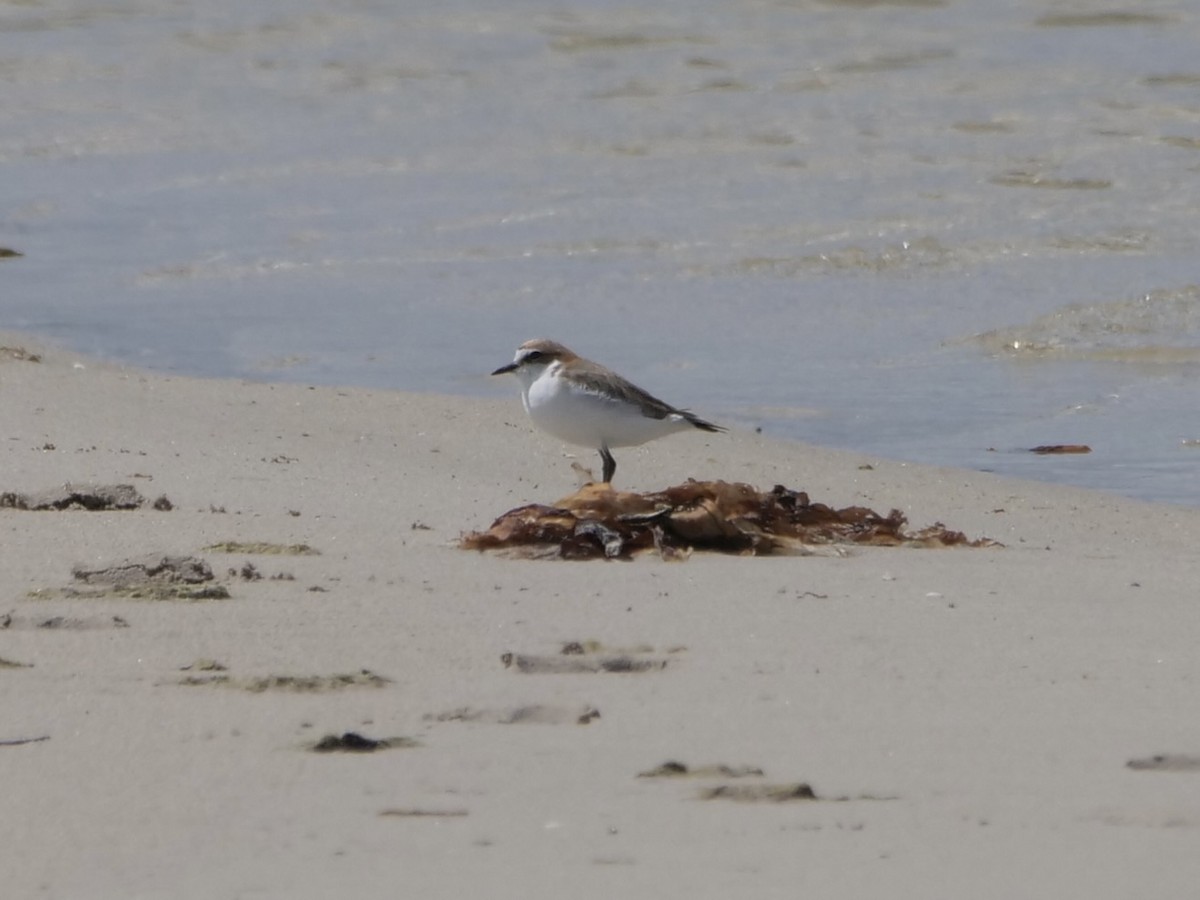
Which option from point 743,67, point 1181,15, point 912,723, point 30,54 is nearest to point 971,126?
point 743,67

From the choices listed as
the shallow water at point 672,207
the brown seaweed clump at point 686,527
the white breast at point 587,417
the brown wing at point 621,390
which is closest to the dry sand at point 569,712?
the brown seaweed clump at point 686,527

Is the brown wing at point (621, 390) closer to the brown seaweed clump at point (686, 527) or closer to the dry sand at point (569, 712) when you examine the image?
the dry sand at point (569, 712)

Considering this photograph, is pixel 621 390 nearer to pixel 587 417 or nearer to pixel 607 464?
pixel 587 417

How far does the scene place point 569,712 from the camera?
381 cm

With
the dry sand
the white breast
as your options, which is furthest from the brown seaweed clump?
the white breast

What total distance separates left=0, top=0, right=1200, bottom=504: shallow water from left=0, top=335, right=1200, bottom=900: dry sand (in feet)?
8.24

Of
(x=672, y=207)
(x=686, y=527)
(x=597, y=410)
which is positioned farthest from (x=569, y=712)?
(x=672, y=207)

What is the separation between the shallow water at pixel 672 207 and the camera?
30.1 ft

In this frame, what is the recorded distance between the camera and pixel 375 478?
672 cm

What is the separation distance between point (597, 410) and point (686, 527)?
1.02 m

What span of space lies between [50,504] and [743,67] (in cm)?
1324

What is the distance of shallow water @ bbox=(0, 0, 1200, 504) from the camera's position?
9180 millimetres

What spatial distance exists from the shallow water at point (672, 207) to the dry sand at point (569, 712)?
8.24 feet

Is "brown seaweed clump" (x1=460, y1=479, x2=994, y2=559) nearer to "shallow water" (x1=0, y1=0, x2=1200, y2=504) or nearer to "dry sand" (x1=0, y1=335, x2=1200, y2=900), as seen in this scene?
"dry sand" (x1=0, y1=335, x2=1200, y2=900)
